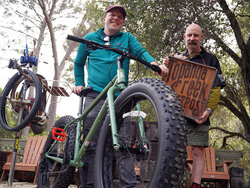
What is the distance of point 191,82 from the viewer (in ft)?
8.71

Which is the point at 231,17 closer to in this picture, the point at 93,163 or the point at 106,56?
the point at 106,56

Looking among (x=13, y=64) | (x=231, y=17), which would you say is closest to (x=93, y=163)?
(x=13, y=64)

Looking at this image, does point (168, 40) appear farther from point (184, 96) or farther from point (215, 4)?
point (184, 96)

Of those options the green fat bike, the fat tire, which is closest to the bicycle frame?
the green fat bike

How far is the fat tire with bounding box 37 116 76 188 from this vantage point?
2.84 m

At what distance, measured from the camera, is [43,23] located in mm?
15414

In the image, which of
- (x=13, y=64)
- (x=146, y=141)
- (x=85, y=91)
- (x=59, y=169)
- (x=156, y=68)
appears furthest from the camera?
(x=13, y=64)

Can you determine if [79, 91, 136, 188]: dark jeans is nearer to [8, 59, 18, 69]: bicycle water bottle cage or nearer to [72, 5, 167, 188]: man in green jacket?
[72, 5, 167, 188]: man in green jacket

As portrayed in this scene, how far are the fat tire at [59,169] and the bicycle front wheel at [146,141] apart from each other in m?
0.71

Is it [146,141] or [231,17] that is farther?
[231,17]

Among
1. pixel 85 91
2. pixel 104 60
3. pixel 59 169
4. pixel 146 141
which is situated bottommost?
pixel 59 169

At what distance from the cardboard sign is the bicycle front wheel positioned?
2.45 feet

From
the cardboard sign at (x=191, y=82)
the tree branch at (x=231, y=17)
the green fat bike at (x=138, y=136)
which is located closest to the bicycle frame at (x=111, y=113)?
the green fat bike at (x=138, y=136)

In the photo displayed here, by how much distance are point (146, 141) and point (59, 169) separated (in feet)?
5.96
